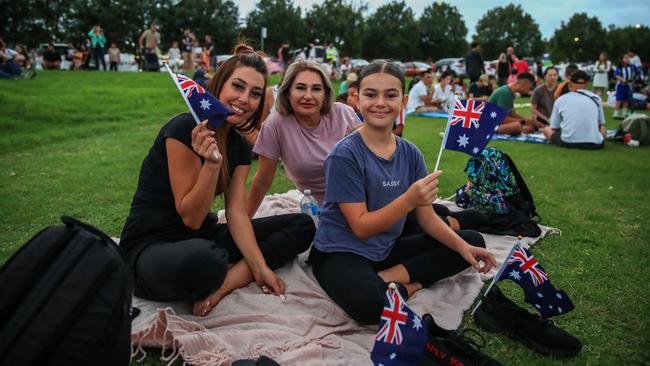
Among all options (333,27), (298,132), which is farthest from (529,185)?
(333,27)

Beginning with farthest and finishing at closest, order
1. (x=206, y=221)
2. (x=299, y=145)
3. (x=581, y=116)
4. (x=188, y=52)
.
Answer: (x=188, y=52), (x=581, y=116), (x=299, y=145), (x=206, y=221)

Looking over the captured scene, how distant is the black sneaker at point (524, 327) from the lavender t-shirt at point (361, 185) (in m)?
0.71

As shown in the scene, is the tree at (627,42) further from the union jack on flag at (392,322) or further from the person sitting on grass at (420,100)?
the union jack on flag at (392,322)

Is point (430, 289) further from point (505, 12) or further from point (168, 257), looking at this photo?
point (505, 12)

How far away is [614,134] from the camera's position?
980cm

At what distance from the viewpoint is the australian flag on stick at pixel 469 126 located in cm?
323

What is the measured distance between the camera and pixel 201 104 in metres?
2.71

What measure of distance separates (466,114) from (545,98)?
8.41 meters

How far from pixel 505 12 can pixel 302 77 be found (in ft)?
295

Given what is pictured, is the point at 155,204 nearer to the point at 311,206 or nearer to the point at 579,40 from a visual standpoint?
the point at 311,206

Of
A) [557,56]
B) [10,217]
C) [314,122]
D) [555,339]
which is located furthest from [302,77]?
[557,56]

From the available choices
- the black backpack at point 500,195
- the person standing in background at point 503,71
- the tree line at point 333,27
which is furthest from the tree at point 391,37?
the black backpack at point 500,195

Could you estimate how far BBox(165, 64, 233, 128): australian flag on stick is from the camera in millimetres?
2678

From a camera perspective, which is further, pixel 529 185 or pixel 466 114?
pixel 529 185
